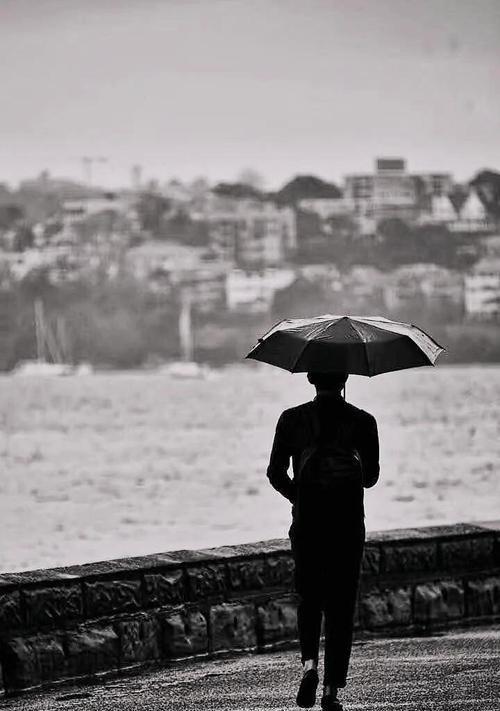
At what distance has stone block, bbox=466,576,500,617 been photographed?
7590mm

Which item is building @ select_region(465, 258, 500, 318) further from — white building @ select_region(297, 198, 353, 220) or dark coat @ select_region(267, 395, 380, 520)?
dark coat @ select_region(267, 395, 380, 520)

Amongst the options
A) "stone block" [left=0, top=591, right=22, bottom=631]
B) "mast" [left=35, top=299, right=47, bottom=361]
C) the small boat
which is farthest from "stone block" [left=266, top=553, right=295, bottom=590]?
the small boat

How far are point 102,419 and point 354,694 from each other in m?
102

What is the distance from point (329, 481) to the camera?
17.9ft

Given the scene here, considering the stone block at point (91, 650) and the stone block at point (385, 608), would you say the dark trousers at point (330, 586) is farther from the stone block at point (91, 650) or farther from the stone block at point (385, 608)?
the stone block at point (385, 608)

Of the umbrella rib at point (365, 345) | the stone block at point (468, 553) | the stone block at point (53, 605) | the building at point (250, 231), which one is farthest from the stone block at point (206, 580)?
the building at point (250, 231)

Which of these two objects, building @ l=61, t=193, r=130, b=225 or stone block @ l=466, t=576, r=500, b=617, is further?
building @ l=61, t=193, r=130, b=225

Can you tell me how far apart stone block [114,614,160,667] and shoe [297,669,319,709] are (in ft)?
3.86

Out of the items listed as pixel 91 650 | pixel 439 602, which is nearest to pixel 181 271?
pixel 439 602

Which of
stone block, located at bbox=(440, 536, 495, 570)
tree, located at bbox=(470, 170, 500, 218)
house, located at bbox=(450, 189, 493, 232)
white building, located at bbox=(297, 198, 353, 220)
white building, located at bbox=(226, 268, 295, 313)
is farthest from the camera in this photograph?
tree, located at bbox=(470, 170, 500, 218)

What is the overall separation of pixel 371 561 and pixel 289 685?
54.4 inches

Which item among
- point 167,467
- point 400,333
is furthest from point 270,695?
point 167,467

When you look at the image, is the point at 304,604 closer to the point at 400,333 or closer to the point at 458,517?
the point at 400,333

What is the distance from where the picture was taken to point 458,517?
4794cm
